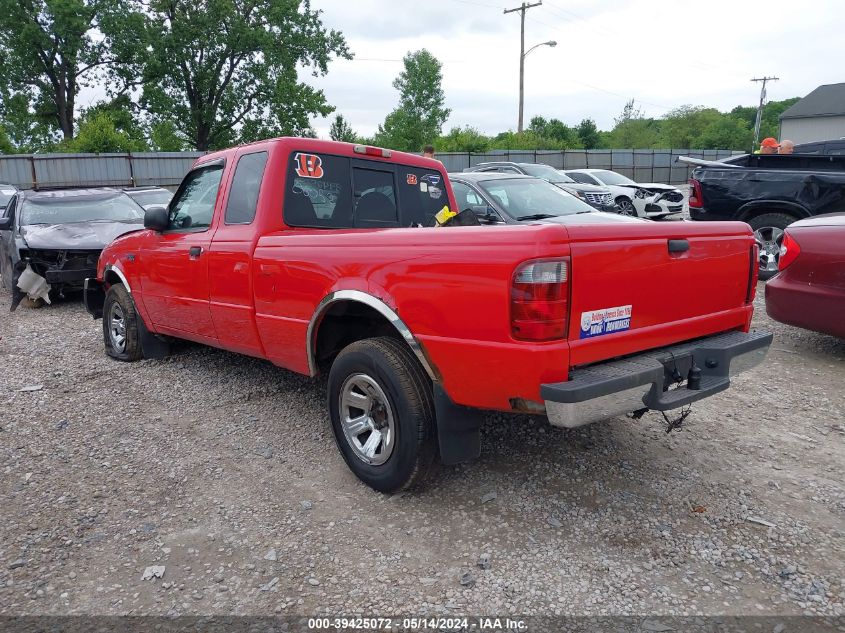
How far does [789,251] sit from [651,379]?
334cm

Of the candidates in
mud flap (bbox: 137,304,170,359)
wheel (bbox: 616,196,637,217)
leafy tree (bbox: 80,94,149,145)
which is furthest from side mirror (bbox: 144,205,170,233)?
leafy tree (bbox: 80,94,149,145)

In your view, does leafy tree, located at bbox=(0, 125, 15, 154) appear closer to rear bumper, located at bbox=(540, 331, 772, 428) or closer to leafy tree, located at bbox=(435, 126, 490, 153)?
leafy tree, located at bbox=(435, 126, 490, 153)

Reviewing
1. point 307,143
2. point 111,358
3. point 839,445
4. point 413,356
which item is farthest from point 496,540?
point 111,358

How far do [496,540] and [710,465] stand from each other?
147 cm

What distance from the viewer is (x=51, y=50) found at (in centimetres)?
3441

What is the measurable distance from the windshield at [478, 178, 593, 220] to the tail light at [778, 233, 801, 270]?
278cm

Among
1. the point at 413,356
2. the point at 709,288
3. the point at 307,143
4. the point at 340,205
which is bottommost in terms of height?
the point at 413,356

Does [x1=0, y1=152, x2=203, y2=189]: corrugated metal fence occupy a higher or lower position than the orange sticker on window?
higher

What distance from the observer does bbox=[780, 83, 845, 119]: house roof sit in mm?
55906

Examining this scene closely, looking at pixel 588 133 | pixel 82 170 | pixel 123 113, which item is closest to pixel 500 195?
pixel 82 170

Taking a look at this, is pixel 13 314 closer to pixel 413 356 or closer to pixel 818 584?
pixel 413 356

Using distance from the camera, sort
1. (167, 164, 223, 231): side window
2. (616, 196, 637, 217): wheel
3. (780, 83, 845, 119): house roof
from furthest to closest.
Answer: (780, 83, 845, 119): house roof, (616, 196, 637, 217): wheel, (167, 164, 223, 231): side window

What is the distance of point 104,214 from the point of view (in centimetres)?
912

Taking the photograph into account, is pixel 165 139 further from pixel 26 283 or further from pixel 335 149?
pixel 335 149
